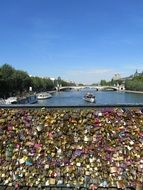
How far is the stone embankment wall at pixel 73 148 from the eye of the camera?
6.21 metres

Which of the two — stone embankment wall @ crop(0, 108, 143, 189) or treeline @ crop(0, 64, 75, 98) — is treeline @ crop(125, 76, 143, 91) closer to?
treeline @ crop(0, 64, 75, 98)

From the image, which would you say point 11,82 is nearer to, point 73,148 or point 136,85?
point 136,85

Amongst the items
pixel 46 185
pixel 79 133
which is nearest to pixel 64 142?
pixel 79 133

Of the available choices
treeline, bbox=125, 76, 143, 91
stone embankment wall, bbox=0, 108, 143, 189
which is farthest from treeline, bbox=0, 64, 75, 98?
stone embankment wall, bbox=0, 108, 143, 189

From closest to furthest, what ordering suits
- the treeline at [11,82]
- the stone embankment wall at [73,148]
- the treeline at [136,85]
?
the stone embankment wall at [73,148], the treeline at [11,82], the treeline at [136,85]

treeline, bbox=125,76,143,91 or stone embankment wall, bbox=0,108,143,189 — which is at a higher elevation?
stone embankment wall, bbox=0,108,143,189

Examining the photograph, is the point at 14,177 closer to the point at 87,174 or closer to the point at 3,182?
the point at 3,182

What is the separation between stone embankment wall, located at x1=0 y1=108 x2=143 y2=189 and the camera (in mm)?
6211

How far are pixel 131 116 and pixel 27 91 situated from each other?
113268 millimetres

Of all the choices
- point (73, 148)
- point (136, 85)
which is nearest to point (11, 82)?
point (136, 85)

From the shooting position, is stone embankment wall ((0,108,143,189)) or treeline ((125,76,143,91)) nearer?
stone embankment wall ((0,108,143,189))

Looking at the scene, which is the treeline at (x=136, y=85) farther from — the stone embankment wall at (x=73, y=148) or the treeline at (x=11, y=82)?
the stone embankment wall at (x=73, y=148)

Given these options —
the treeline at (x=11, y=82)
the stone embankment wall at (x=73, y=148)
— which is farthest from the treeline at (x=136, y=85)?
the stone embankment wall at (x=73, y=148)

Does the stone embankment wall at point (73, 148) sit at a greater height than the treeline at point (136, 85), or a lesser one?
greater
